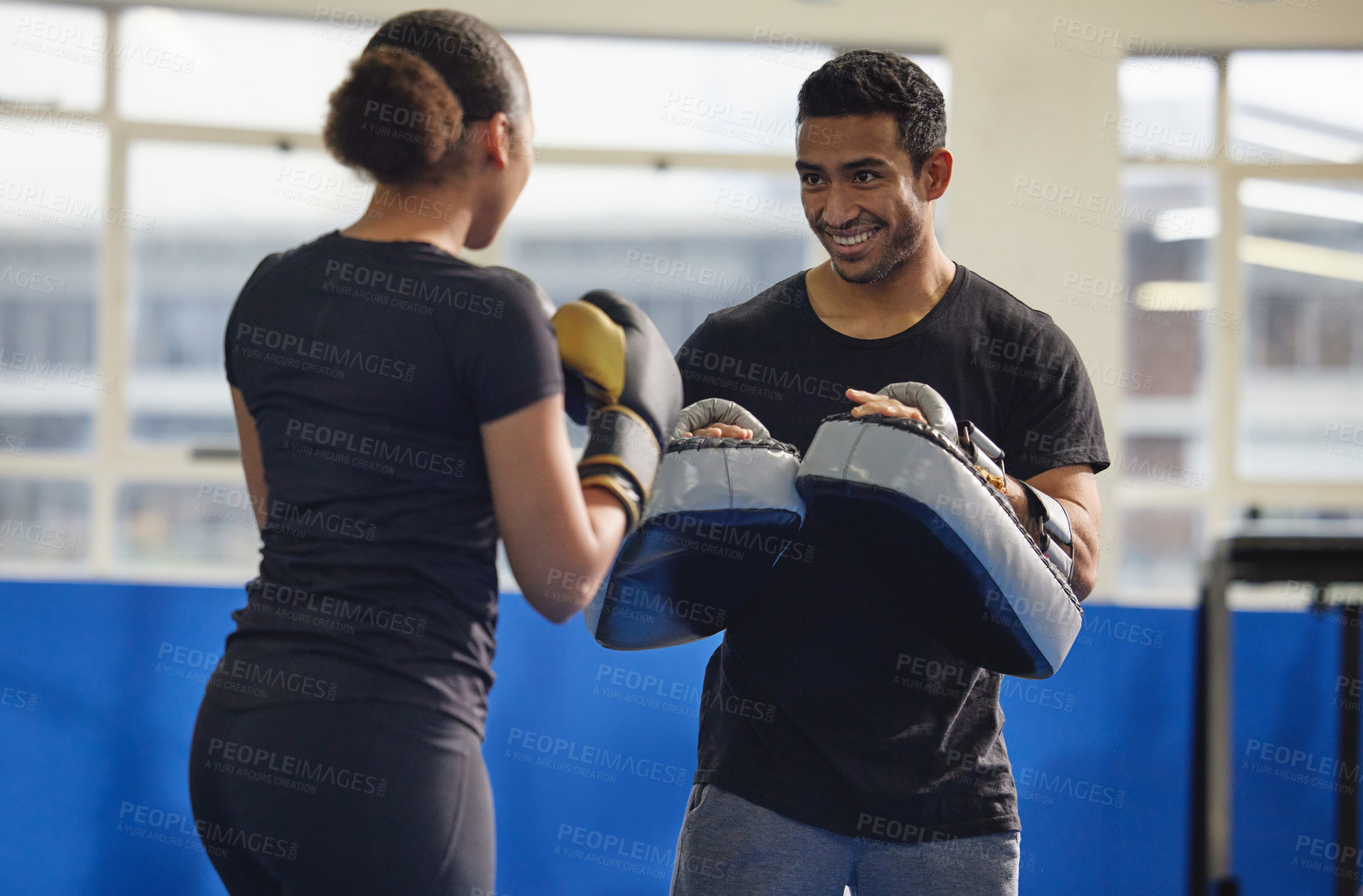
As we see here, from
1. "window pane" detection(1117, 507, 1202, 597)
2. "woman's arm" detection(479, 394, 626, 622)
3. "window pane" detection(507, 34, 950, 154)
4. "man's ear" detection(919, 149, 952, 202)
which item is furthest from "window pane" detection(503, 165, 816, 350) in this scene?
"woman's arm" detection(479, 394, 626, 622)

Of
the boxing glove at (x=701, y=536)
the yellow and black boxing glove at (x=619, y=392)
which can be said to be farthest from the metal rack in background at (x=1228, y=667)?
the yellow and black boxing glove at (x=619, y=392)

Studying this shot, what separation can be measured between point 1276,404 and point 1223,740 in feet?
10.1

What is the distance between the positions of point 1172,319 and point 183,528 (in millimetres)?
4339

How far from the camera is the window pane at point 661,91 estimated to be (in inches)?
185

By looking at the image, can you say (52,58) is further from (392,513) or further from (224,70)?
(392,513)

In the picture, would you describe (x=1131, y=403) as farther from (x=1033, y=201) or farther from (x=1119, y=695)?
(x=1119, y=695)

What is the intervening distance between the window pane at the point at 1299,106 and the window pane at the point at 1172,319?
31 cm

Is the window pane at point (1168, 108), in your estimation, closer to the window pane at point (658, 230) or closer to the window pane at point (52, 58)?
the window pane at point (658, 230)

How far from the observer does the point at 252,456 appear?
1.07 m

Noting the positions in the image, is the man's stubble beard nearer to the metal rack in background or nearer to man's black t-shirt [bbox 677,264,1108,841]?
man's black t-shirt [bbox 677,264,1108,841]

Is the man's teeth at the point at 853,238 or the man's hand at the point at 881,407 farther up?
the man's teeth at the point at 853,238

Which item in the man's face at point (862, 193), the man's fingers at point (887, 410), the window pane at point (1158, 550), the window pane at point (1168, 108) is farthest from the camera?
the window pane at point (1158, 550)

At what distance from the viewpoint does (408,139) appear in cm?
93

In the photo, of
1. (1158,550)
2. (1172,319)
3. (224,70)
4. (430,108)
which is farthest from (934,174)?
(224,70)
